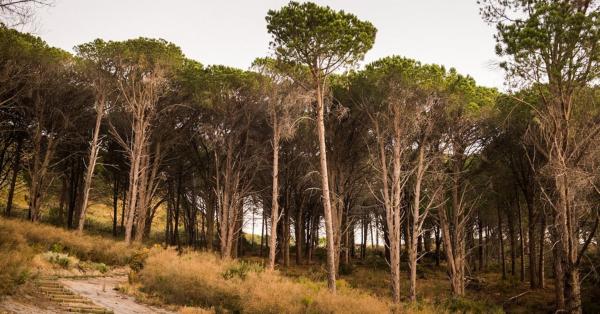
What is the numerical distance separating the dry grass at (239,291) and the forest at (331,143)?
0.21 ft

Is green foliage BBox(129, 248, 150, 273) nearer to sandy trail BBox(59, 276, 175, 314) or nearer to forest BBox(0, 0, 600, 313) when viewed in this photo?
forest BBox(0, 0, 600, 313)

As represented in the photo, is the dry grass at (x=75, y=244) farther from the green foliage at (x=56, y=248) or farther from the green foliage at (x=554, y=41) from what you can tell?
the green foliage at (x=554, y=41)

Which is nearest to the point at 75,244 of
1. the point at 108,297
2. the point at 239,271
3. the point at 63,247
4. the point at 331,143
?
the point at 63,247

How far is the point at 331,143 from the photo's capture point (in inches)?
1053

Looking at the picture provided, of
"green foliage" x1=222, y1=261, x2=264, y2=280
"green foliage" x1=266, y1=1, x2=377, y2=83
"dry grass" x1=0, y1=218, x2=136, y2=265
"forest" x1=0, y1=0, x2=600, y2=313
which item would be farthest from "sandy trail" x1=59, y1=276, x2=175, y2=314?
"green foliage" x1=266, y1=1, x2=377, y2=83

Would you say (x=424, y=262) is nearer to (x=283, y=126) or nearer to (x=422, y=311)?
(x=283, y=126)

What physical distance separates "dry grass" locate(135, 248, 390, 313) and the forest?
0.06 meters

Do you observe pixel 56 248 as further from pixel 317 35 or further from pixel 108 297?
pixel 317 35

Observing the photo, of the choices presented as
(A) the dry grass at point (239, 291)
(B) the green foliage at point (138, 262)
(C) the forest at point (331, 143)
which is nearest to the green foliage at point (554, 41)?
(C) the forest at point (331, 143)

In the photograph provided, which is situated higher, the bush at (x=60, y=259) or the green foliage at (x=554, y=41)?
the green foliage at (x=554, y=41)

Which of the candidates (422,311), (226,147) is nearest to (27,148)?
(226,147)

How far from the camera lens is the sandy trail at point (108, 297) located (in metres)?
12.2

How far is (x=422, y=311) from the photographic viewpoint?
12.0 m

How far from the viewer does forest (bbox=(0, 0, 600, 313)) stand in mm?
13125
